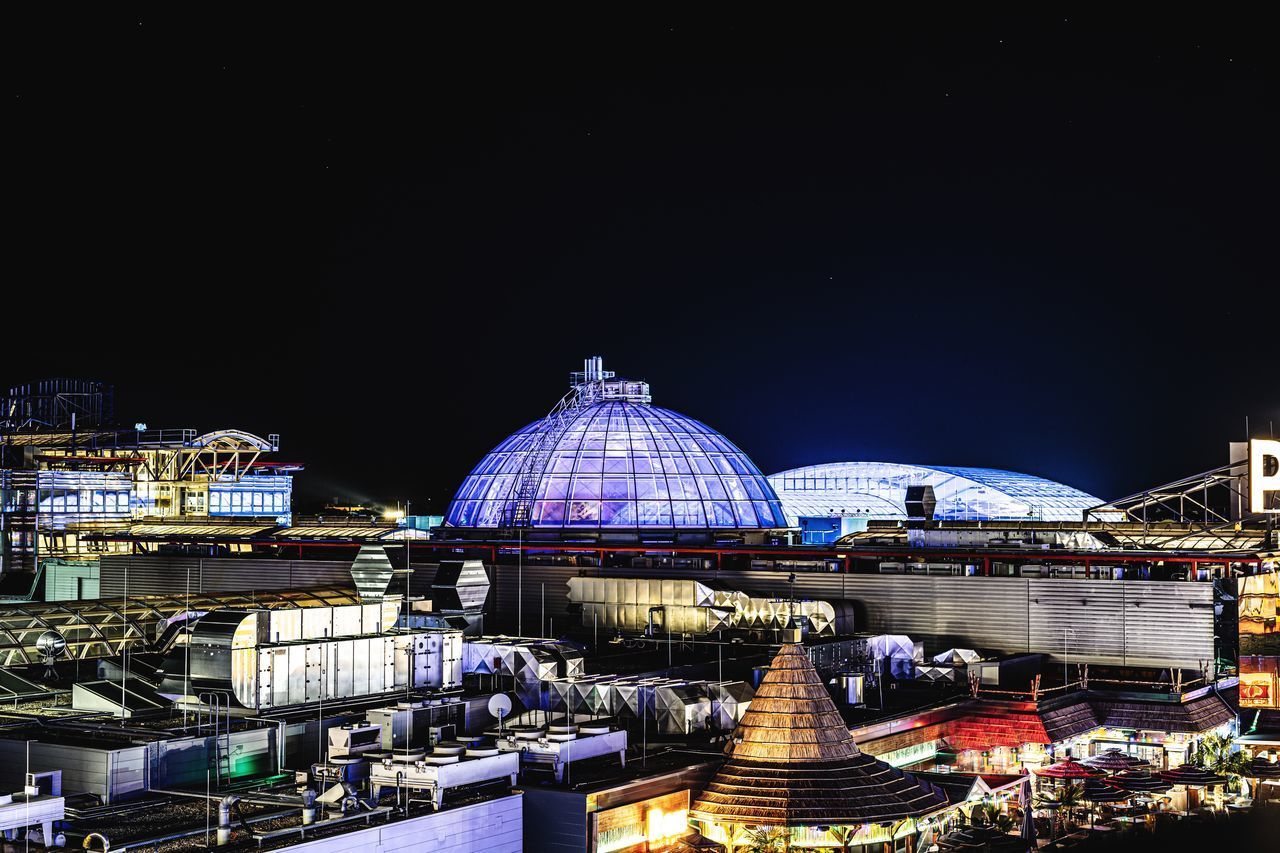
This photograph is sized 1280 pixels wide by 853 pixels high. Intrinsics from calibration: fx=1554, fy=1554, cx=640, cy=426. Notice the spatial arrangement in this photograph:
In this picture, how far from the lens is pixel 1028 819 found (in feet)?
133

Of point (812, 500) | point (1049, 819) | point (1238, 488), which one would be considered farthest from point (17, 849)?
point (812, 500)

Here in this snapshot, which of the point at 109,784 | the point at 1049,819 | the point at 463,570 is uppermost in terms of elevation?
the point at 463,570

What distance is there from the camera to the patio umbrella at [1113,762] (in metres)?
48.2

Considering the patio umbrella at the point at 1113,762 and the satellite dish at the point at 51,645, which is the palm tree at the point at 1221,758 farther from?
the satellite dish at the point at 51,645

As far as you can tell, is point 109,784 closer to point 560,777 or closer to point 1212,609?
point 560,777

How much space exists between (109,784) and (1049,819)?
25.0 metres

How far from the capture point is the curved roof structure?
110750 mm

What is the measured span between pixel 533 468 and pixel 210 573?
681 inches

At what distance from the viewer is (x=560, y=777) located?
35.0 metres

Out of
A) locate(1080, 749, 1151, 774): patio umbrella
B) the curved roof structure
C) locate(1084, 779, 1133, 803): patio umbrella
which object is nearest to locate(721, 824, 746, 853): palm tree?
locate(1084, 779, 1133, 803): patio umbrella

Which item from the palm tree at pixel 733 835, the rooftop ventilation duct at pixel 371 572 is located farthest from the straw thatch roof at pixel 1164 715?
the rooftop ventilation duct at pixel 371 572

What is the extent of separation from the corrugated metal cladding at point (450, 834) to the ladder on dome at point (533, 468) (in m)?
43.9

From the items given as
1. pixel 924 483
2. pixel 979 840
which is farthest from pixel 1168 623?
pixel 924 483

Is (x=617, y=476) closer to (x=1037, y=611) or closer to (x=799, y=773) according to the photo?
(x=1037, y=611)
